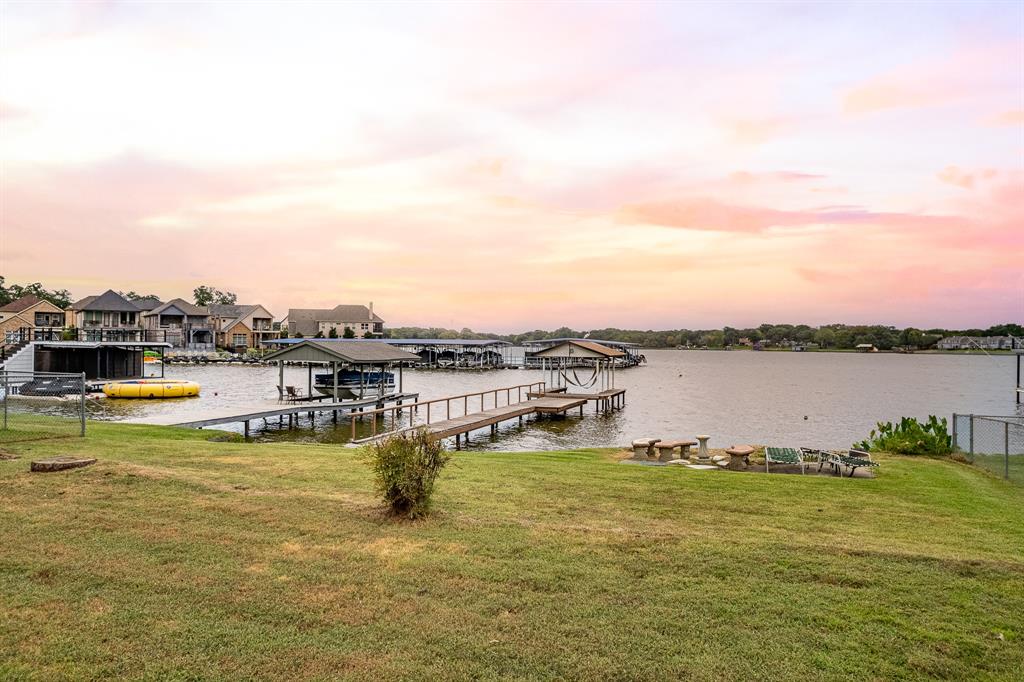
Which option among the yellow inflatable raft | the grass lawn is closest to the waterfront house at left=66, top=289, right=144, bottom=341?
the yellow inflatable raft

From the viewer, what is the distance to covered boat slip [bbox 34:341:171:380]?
158ft

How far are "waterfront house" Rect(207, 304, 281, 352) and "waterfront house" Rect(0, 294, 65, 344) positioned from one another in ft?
69.6

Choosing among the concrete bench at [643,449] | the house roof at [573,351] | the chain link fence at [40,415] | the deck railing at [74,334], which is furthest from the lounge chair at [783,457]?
the deck railing at [74,334]

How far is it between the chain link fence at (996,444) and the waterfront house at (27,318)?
93202 mm

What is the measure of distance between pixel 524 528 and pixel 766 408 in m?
41.2

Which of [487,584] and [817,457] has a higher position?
[487,584]

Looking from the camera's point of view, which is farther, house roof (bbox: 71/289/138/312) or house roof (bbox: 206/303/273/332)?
house roof (bbox: 206/303/273/332)

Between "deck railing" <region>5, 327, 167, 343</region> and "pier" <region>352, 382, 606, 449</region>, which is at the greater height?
"deck railing" <region>5, 327, 167, 343</region>

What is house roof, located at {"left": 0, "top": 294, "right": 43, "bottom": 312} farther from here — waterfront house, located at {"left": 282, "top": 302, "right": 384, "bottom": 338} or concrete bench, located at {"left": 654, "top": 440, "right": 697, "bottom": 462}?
concrete bench, located at {"left": 654, "top": 440, "right": 697, "bottom": 462}

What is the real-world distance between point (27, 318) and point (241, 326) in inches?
1113

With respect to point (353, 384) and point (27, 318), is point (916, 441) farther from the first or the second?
point (27, 318)

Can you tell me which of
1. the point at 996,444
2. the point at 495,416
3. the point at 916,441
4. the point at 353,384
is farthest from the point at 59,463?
the point at 353,384

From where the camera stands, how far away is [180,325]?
10169 cm

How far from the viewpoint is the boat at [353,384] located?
36.8 m
